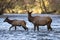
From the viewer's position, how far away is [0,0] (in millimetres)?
41969

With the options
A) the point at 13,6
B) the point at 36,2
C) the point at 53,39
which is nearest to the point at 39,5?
the point at 36,2

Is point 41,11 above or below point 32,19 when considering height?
below

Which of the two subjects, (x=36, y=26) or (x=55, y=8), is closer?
(x=36, y=26)

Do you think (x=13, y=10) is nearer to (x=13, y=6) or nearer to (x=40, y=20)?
(x=13, y=6)

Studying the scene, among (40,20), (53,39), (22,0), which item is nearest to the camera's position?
(53,39)

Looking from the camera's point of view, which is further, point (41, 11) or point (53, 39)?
point (41, 11)

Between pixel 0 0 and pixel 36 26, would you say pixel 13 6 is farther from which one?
pixel 36 26

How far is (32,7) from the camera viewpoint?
135 feet

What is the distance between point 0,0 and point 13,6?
2236 mm

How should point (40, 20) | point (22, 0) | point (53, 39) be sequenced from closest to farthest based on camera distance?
point (53, 39) → point (40, 20) → point (22, 0)

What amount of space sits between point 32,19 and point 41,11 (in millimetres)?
24695

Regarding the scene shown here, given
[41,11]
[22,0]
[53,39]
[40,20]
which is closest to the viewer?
[53,39]

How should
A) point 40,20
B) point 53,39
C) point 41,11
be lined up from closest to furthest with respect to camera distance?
point 53,39 < point 40,20 < point 41,11

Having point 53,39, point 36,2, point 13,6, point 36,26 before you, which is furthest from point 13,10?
point 53,39
